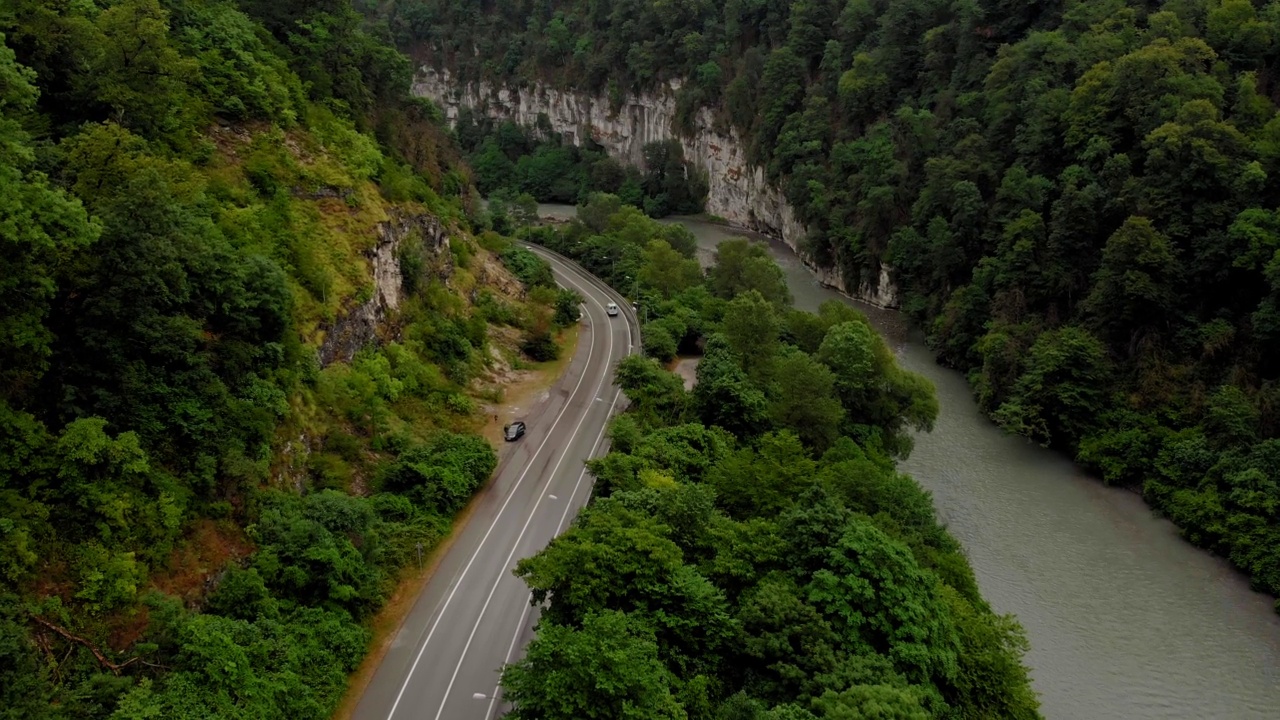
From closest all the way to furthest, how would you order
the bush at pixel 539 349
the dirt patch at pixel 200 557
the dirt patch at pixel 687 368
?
the dirt patch at pixel 200 557 → the dirt patch at pixel 687 368 → the bush at pixel 539 349

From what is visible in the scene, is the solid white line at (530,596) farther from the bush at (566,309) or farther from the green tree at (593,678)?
the bush at (566,309)

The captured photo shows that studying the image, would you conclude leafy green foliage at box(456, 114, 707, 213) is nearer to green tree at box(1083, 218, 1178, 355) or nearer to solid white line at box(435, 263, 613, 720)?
solid white line at box(435, 263, 613, 720)

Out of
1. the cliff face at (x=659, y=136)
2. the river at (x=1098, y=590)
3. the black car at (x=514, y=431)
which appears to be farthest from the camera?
the cliff face at (x=659, y=136)

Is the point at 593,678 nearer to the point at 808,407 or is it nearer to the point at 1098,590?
the point at 808,407

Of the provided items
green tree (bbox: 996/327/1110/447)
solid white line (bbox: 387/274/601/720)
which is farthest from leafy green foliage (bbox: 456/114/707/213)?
green tree (bbox: 996/327/1110/447)

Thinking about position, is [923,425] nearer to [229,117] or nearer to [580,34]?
[229,117]

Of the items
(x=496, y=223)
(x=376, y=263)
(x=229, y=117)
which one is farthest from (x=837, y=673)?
(x=496, y=223)

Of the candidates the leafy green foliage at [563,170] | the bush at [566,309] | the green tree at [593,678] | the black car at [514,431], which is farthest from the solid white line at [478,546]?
the leafy green foliage at [563,170]
